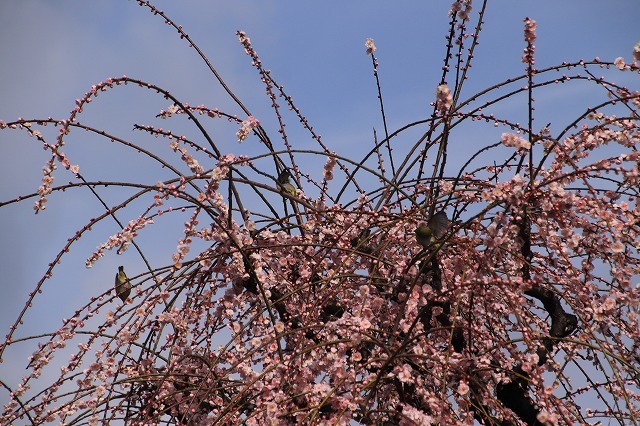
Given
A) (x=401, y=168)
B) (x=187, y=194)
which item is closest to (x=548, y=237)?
(x=401, y=168)

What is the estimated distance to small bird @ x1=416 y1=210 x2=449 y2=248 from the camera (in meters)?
3.18

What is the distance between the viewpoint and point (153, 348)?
3.90 m

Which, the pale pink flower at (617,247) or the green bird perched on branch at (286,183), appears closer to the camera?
the pale pink flower at (617,247)

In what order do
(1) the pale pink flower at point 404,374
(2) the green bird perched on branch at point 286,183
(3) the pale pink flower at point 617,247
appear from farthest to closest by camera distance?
(2) the green bird perched on branch at point 286,183 < (3) the pale pink flower at point 617,247 < (1) the pale pink flower at point 404,374

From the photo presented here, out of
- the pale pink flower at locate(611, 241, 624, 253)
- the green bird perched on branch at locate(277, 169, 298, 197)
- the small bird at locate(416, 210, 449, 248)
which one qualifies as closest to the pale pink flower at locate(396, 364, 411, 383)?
the small bird at locate(416, 210, 449, 248)

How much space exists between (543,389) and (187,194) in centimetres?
177

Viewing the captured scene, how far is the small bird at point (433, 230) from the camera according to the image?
318 cm

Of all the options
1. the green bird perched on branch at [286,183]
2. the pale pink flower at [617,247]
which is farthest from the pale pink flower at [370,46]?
the pale pink flower at [617,247]

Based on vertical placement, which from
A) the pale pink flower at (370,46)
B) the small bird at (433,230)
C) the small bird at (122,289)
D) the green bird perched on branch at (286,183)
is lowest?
the small bird at (122,289)

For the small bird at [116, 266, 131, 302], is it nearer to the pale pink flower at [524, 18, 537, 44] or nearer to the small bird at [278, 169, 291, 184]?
the small bird at [278, 169, 291, 184]

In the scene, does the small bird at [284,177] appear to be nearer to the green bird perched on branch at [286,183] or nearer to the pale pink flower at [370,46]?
the green bird perched on branch at [286,183]

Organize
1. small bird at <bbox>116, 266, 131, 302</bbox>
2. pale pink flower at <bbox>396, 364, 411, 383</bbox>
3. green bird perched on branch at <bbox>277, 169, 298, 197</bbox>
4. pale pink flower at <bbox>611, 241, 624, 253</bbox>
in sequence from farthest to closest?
green bird perched on branch at <bbox>277, 169, 298, 197</bbox>, small bird at <bbox>116, 266, 131, 302</bbox>, pale pink flower at <bbox>611, 241, 624, 253</bbox>, pale pink flower at <bbox>396, 364, 411, 383</bbox>

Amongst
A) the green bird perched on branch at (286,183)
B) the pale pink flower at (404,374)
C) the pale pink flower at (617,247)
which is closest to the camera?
the pale pink flower at (404,374)

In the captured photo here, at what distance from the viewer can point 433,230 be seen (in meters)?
3.26
